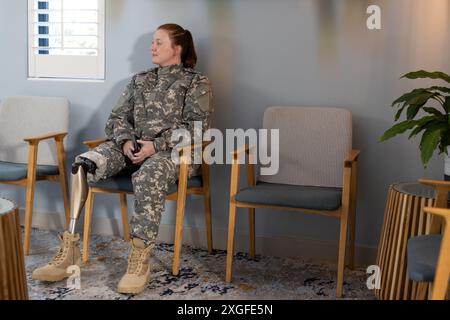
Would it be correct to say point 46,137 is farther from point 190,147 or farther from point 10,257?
point 10,257

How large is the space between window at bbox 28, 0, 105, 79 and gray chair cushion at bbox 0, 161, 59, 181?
624 millimetres

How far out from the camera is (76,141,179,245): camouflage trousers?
2.87 metres

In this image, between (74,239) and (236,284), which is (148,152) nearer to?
(74,239)

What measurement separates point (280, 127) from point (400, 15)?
808 mm

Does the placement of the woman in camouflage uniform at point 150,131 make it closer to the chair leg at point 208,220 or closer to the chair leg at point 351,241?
the chair leg at point 208,220

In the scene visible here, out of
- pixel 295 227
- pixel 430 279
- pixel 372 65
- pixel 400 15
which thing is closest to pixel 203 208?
pixel 295 227

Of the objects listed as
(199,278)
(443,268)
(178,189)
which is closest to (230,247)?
(199,278)

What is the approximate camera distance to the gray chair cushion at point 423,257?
1849mm

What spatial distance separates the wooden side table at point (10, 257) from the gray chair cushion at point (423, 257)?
1219 mm

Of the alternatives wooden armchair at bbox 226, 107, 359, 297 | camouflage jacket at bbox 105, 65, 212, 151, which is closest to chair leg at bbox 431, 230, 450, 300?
wooden armchair at bbox 226, 107, 359, 297

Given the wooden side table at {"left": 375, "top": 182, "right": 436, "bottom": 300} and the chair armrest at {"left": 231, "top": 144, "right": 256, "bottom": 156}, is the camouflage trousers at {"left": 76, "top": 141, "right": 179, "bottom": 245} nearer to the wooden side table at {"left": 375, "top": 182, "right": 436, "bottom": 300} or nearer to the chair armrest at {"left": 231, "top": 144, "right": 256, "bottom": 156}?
the chair armrest at {"left": 231, "top": 144, "right": 256, "bottom": 156}

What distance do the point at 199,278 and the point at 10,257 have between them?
1.20 metres

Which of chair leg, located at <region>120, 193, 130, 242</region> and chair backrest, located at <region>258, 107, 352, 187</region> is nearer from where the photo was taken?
chair backrest, located at <region>258, 107, 352, 187</region>

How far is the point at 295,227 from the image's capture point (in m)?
3.42
